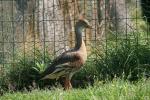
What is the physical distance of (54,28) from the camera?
11414 mm

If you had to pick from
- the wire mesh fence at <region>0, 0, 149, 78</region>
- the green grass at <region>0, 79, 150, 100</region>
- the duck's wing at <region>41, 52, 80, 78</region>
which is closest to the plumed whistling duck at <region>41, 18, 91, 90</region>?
the duck's wing at <region>41, 52, 80, 78</region>

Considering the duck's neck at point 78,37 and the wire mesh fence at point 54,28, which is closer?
the duck's neck at point 78,37

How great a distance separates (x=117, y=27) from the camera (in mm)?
11812

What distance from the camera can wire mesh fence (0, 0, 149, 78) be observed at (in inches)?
441

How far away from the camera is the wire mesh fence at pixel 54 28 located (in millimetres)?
11203

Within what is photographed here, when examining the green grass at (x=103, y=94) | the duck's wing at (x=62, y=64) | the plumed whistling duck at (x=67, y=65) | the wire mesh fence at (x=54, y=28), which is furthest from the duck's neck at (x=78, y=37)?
the green grass at (x=103, y=94)

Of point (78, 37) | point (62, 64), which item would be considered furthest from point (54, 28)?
point (62, 64)

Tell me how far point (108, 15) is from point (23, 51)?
2.05 meters

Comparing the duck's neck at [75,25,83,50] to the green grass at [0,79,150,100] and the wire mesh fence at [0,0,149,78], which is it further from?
the green grass at [0,79,150,100]

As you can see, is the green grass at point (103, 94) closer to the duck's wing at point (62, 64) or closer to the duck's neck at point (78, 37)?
the duck's wing at point (62, 64)

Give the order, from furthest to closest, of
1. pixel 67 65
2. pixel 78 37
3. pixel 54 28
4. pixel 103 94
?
pixel 54 28 < pixel 78 37 < pixel 67 65 < pixel 103 94

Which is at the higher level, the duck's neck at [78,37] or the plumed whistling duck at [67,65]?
the duck's neck at [78,37]

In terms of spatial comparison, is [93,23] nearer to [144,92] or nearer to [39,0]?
[39,0]

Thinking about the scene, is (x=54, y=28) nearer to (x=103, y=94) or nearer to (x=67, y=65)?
(x=67, y=65)
